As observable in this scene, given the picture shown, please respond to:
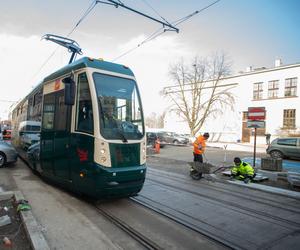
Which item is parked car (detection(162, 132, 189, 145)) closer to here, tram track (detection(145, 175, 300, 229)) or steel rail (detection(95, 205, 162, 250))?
tram track (detection(145, 175, 300, 229))

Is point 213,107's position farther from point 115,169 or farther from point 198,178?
point 115,169

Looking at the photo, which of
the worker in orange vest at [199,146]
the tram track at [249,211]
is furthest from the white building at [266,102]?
the tram track at [249,211]

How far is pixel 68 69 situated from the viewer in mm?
7211

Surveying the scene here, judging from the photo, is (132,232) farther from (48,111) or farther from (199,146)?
(199,146)

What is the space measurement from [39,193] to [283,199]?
689 cm

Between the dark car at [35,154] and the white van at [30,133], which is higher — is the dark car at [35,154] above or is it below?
below

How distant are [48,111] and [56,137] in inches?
47.6

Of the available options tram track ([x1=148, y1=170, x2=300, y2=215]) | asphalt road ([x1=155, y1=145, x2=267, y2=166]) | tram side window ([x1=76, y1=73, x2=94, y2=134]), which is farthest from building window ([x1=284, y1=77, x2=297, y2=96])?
tram side window ([x1=76, y1=73, x2=94, y2=134])

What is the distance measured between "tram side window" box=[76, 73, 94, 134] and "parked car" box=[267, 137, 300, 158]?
1640cm

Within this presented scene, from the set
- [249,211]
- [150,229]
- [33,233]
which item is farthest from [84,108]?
[249,211]

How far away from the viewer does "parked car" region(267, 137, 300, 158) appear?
18.2 metres

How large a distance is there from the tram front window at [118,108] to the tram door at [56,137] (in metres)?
1.13

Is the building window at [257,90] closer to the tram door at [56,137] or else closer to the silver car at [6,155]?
the silver car at [6,155]

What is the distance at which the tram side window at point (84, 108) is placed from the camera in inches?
242
